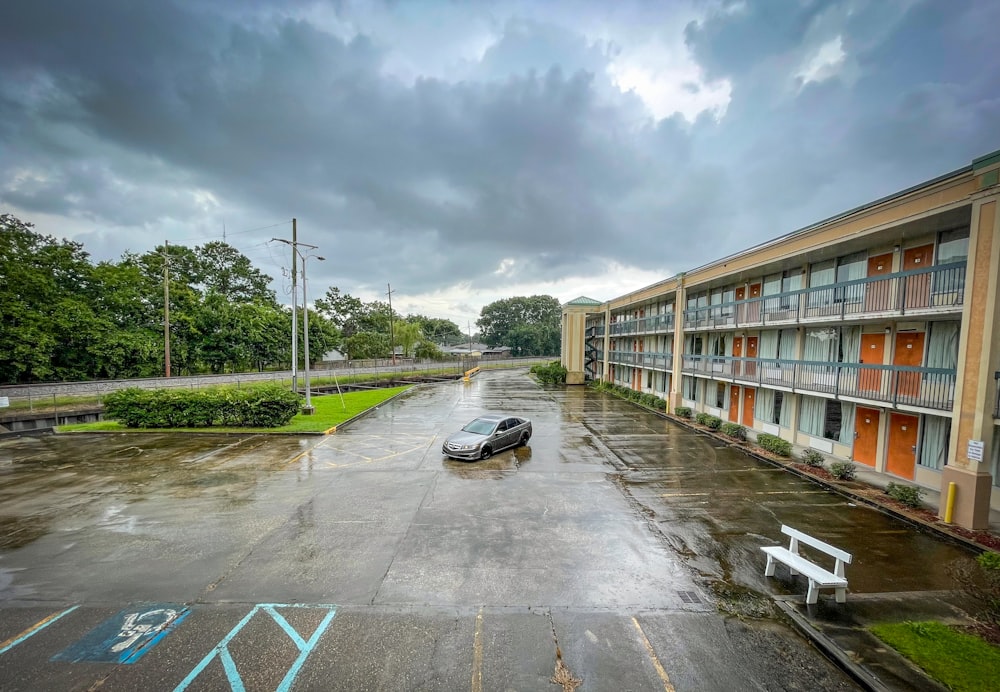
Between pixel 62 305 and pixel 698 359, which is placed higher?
pixel 62 305

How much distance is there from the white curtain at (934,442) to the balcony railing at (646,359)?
14022 millimetres

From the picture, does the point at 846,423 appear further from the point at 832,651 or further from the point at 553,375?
the point at 553,375

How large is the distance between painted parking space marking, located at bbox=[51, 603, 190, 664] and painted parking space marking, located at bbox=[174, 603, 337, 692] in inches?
37.8

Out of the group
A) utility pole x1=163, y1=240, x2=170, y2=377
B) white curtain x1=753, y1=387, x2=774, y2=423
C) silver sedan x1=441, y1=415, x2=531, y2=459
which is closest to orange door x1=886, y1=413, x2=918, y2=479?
white curtain x1=753, y1=387, x2=774, y2=423

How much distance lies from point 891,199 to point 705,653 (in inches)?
538

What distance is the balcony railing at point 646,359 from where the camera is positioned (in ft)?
88.7

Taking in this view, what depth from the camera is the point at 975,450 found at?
9.14 meters

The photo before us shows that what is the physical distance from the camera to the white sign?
9.06m

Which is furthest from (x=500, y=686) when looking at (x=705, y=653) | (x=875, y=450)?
(x=875, y=450)

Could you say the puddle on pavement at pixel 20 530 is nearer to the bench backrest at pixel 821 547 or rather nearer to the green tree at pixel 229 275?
the bench backrest at pixel 821 547

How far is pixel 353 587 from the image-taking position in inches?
270

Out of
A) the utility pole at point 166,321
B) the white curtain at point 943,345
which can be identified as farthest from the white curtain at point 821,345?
the utility pole at point 166,321

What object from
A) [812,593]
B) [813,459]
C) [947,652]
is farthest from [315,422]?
[947,652]

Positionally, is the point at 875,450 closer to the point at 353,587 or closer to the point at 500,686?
the point at 500,686
